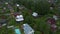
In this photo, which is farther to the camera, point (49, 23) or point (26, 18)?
point (26, 18)

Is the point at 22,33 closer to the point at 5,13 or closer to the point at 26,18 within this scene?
the point at 26,18

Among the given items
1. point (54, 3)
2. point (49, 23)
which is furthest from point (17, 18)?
point (54, 3)

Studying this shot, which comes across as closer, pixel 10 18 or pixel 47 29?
pixel 47 29

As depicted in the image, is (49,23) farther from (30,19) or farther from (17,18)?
(17,18)

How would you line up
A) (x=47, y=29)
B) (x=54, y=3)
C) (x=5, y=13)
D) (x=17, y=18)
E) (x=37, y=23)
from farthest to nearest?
(x=54, y=3)
(x=5, y=13)
(x=17, y=18)
(x=37, y=23)
(x=47, y=29)

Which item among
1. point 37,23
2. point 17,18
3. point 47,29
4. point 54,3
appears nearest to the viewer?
point 47,29

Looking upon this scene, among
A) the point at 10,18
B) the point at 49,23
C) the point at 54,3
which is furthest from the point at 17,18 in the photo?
the point at 54,3

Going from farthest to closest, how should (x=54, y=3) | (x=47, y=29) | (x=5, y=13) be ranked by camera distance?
(x=54, y=3), (x=5, y=13), (x=47, y=29)

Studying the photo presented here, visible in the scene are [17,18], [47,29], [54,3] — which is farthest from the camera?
[54,3]
